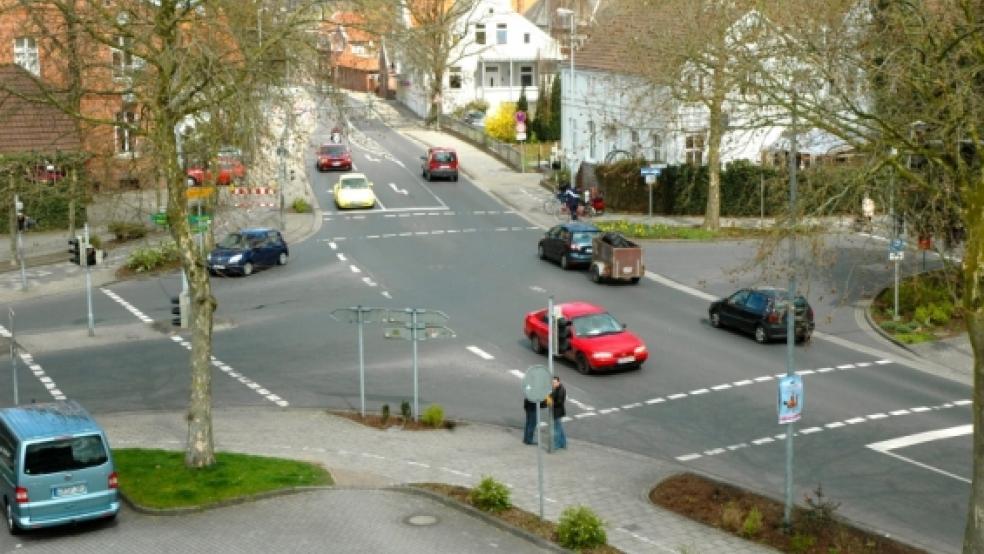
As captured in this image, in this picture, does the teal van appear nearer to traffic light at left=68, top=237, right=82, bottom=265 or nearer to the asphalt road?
the asphalt road

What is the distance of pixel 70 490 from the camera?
67.4ft

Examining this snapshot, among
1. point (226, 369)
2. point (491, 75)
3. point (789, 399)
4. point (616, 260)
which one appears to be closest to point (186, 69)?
point (789, 399)

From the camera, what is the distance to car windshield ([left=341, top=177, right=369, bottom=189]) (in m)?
59.6

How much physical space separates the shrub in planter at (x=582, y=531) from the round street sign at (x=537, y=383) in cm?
211

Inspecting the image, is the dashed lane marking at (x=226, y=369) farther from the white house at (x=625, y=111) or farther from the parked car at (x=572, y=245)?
the white house at (x=625, y=111)

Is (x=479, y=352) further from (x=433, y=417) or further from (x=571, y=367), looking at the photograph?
(x=433, y=417)

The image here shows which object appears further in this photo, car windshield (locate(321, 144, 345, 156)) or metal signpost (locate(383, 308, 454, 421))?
car windshield (locate(321, 144, 345, 156))

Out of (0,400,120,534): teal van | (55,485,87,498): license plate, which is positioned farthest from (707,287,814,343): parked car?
Result: (55,485,87,498): license plate

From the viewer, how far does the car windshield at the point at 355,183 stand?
195 feet

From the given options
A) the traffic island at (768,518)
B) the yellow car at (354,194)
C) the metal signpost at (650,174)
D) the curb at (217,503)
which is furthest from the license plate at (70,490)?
the yellow car at (354,194)

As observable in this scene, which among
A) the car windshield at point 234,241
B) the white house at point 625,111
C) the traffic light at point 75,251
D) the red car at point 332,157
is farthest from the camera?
the red car at point 332,157

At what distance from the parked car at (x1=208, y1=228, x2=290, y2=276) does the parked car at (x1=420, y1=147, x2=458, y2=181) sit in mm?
22129

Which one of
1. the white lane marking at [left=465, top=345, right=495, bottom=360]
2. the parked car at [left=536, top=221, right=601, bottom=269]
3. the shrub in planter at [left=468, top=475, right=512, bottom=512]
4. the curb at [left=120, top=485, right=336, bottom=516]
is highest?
the parked car at [left=536, top=221, right=601, bottom=269]

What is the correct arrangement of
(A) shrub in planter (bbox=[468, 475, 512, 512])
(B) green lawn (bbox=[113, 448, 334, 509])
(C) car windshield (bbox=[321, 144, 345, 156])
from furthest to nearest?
(C) car windshield (bbox=[321, 144, 345, 156]), (B) green lawn (bbox=[113, 448, 334, 509]), (A) shrub in planter (bbox=[468, 475, 512, 512])
